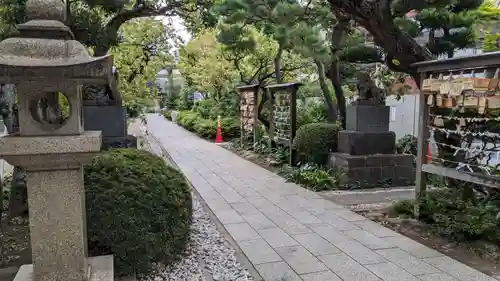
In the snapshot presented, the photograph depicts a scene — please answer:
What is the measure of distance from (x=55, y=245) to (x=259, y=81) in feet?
31.4

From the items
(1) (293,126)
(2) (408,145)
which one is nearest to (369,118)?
(1) (293,126)

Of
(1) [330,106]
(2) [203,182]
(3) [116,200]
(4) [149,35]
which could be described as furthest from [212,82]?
(3) [116,200]

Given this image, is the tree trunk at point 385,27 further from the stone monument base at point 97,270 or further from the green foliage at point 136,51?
the green foliage at point 136,51

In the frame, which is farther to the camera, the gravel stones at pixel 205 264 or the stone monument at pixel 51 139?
the gravel stones at pixel 205 264

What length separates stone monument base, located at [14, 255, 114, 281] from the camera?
100 inches

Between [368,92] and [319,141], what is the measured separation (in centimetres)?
123

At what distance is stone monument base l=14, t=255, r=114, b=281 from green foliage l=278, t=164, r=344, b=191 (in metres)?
4.02

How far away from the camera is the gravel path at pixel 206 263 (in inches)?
127

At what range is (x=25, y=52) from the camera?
215cm

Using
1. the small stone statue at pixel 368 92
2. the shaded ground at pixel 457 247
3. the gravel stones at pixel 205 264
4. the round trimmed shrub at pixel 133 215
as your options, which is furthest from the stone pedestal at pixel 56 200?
the small stone statue at pixel 368 92

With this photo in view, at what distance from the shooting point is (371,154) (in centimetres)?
660

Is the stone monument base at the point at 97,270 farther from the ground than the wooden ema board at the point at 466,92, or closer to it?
closer to it

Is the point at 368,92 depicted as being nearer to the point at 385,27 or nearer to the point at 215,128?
the point at 385,27

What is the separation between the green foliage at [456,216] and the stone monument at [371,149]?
1636mm
